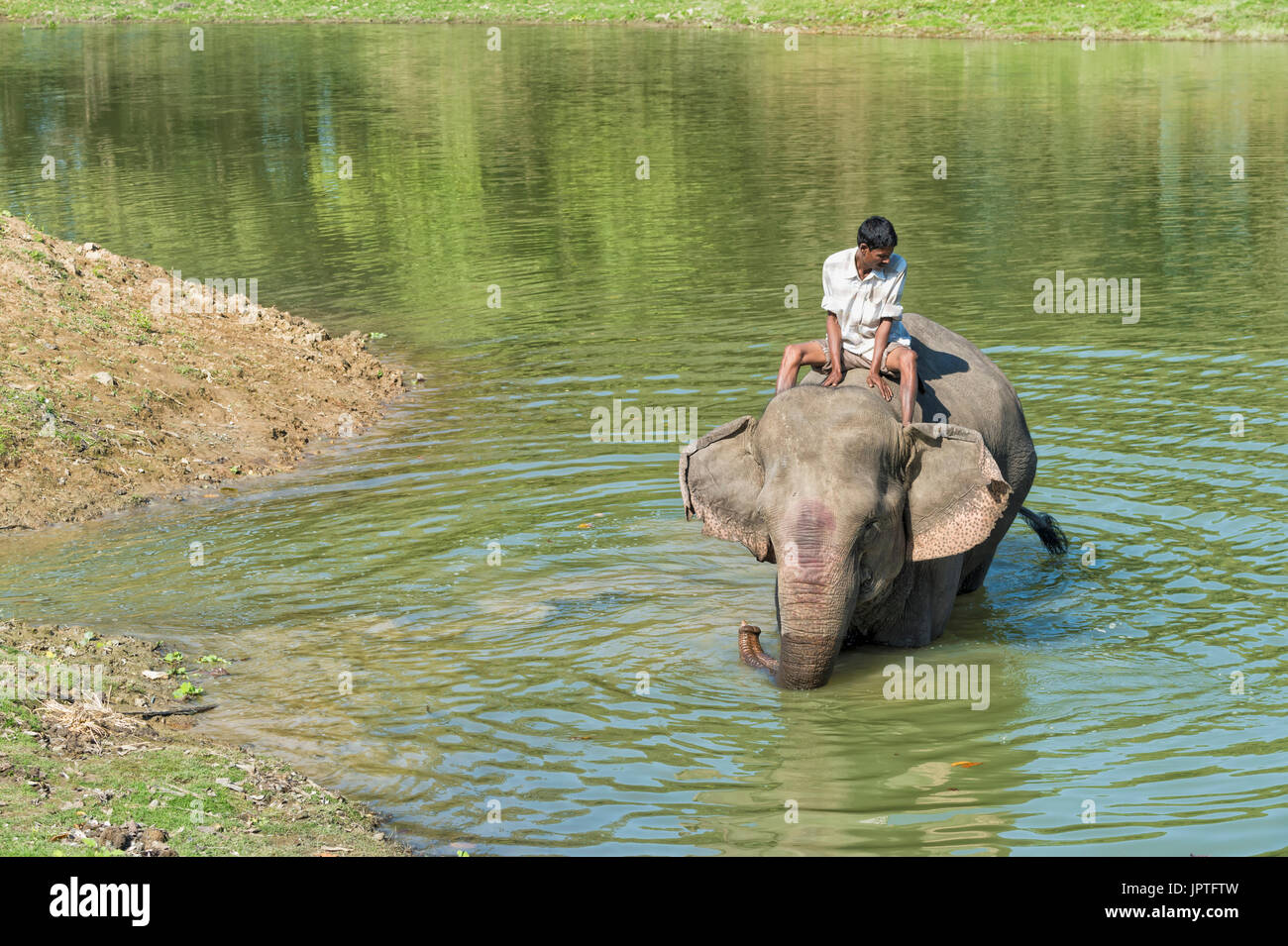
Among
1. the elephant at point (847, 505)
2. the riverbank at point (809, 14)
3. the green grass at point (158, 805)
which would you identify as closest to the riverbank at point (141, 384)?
the green grass at point (158, 805)

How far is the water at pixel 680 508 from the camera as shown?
8.75 m

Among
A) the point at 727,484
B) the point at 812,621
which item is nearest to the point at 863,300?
the point at 727,484

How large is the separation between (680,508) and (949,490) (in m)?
4.60

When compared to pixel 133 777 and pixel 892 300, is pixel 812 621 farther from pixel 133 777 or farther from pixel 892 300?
pixel 133 777

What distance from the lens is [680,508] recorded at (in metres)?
13.6

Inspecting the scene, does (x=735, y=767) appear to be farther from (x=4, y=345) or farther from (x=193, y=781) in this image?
(x=4, y=345)

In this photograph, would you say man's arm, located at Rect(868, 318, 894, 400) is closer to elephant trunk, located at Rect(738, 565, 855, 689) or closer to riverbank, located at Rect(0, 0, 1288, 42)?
elephant trunk, located at Rect(738, 565, 855, 689)

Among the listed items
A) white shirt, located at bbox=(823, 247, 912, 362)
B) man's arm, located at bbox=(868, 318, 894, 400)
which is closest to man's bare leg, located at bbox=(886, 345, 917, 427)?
man's arm, located at bbox=(868, 318, 894, 400)

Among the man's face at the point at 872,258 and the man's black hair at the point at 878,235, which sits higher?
the man's black hair at the point at 878,235

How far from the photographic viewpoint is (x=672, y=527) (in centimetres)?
1310

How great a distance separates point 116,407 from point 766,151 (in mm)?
21070

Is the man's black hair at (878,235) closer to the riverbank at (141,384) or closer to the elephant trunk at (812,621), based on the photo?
the elephant trunk at (812,621)

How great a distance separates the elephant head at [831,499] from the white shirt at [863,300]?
3.70 feet
